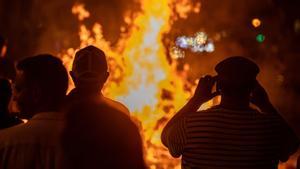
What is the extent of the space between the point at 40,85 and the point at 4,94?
854mm

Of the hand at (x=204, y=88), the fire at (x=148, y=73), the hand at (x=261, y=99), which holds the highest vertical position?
the fire at (x=148, y=73)

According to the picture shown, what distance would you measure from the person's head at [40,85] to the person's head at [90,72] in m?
0.56

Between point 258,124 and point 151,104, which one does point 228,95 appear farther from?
point 151,104

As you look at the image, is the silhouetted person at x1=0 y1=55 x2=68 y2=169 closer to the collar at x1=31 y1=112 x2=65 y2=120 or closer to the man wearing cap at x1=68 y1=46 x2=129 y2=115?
the collar at x1=31 y1=112 x2=65 y2=120

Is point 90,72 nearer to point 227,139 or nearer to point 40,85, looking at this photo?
point 40,85

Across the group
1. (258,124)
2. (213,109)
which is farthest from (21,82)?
(258,124)

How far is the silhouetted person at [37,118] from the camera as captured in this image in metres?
2.63

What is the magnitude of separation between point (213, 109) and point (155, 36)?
22.9 feet

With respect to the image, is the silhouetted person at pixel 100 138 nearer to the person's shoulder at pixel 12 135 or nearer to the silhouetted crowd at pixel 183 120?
the silhouetted crowd at pixel 183 120

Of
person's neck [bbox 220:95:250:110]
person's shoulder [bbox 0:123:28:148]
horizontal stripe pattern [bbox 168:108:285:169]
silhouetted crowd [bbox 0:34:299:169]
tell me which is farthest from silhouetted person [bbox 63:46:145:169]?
person's neck [bbox 220:95:250:110]

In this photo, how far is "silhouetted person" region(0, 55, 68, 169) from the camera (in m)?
2.63

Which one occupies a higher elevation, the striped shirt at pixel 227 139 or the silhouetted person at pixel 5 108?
the silhouetted person at pixel 5 108

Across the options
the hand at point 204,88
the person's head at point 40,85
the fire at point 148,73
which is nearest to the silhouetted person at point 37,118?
the person's head at point 40,85

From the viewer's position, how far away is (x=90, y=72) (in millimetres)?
3410
